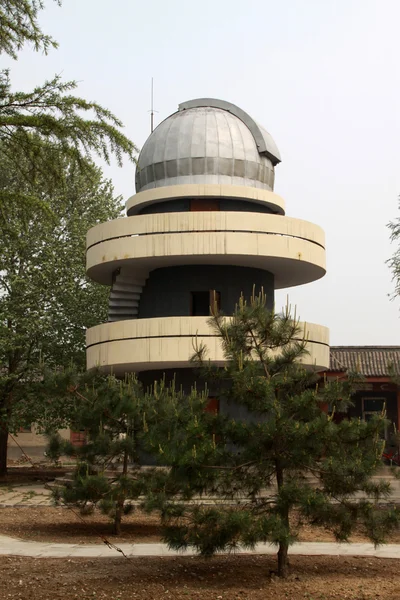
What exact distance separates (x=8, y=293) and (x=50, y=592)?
21.5m

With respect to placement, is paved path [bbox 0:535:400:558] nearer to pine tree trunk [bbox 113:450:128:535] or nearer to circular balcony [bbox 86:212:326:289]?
pine tree trunk [bbox 113:450:128:535]

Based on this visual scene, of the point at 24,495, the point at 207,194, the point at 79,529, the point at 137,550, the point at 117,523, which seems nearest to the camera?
the point at 137,550

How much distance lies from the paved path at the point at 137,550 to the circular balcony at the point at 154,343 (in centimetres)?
1038

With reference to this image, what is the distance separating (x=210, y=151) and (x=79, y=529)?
15.5m

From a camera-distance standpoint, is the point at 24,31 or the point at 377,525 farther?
the point at 377,525

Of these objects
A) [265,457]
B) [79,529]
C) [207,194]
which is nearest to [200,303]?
[207,194]

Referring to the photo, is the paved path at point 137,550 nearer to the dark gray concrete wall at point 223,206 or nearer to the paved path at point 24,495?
the paved path at point 24,495

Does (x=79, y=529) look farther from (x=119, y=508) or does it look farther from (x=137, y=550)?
(x=137, y=550)

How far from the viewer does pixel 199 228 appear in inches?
1042

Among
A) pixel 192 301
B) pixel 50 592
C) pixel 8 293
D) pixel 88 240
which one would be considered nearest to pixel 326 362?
pixel 192 301

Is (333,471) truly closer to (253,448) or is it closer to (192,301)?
(253,448)

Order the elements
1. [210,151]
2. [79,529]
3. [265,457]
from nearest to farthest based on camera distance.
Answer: [265,457], [79,529], [210,151]

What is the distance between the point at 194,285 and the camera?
2869cm

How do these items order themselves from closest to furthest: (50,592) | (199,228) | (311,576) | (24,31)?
1. (24,31)
2. (50,592)
3. (311,576)
4. (199,228)
